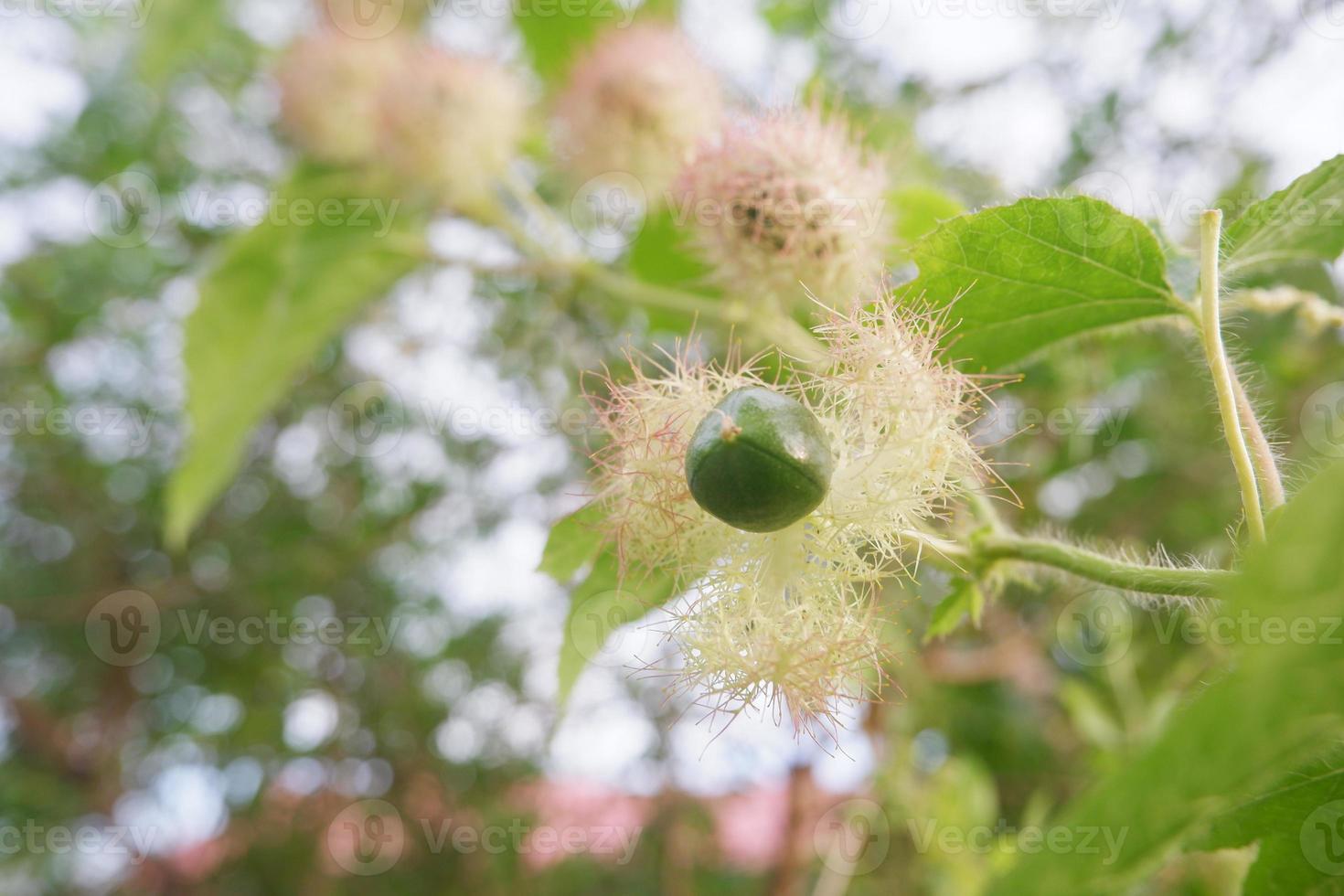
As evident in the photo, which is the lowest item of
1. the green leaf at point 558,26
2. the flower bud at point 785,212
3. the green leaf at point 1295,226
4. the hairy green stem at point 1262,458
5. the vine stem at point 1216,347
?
the green leaf at point 558,26

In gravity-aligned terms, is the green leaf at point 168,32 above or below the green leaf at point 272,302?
above

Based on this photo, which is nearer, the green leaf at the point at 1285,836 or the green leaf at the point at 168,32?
the green leaf at the point at 1285,836

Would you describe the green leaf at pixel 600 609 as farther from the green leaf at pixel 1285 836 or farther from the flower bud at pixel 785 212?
the green leaf at pixel 1285 836

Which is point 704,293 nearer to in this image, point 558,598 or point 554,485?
point 554,485

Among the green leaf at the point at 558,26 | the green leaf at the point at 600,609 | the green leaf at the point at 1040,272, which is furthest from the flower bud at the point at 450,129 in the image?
the green leaf at the point at 1040,272

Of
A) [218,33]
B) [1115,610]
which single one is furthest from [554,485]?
[218,33]
